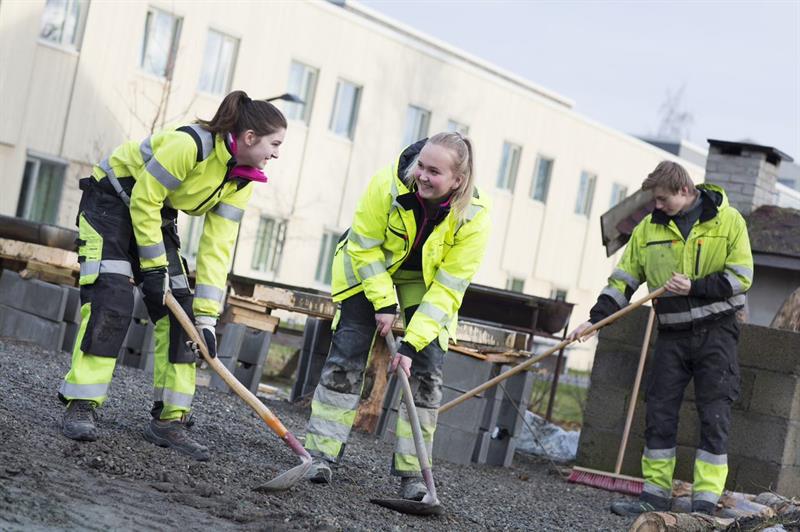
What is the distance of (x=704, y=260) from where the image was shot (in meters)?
7.96

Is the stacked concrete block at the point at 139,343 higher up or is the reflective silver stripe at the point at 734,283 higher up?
the reflective silver stripe at the point at 734,283

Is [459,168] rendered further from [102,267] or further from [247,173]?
[102,267]

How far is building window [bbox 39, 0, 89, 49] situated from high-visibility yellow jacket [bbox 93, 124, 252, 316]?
15.5 m

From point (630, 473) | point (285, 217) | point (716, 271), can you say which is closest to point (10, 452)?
point (716, 271)

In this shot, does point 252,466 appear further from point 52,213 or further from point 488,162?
point 488,162

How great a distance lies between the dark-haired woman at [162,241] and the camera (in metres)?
5.85

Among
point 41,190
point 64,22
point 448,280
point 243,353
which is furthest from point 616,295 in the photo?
point 41,190

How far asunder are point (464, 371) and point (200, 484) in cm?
398

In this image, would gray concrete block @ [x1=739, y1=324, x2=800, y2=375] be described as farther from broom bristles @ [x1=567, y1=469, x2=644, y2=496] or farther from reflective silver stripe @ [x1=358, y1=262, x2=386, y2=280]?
reflective silver stripe @ [x1=358, y1=262, x2=386, y2=280]

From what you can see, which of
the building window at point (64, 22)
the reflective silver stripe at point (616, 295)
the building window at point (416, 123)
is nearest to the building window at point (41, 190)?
the building window at point (64, 22)

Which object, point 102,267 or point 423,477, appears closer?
point 102,267

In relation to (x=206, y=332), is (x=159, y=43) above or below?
above

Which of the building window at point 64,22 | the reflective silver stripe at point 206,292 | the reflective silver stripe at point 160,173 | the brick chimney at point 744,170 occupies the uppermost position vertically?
the building window at point 64,22

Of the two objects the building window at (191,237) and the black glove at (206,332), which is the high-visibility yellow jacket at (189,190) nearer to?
the black glove at (206,332)
